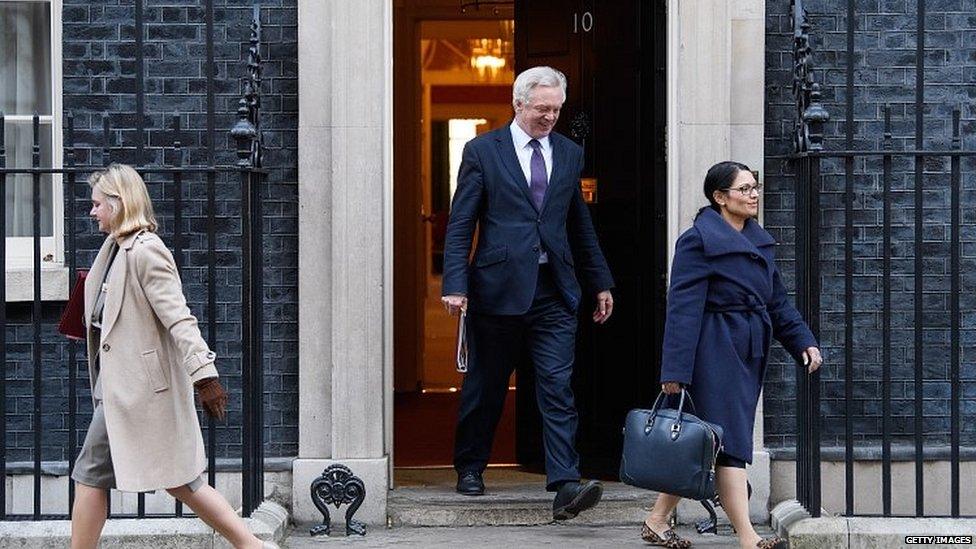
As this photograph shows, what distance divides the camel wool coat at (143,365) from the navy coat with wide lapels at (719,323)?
6.23 feet

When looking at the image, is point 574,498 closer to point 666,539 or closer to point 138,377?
point 666,539

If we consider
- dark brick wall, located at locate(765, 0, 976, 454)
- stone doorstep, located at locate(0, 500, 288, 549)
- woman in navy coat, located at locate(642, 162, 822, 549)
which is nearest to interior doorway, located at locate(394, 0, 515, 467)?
stone doorstep, located at locate(0, 500, 288, 549)

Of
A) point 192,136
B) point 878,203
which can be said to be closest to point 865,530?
point 878,203

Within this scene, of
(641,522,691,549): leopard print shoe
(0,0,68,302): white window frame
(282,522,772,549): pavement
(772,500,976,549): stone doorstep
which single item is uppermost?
(0,0,68,302): white window frame

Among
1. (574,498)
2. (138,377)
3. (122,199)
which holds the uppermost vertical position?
(122,199)

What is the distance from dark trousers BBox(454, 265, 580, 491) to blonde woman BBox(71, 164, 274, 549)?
5.23 feet

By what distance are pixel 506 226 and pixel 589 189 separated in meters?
1.16

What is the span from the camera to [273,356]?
27.3 ft

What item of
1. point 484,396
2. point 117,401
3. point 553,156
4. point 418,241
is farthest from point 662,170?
point 418,241

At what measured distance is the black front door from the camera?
8633 mm

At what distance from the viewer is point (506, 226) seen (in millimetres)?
7809

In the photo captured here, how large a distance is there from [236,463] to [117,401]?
1789mm

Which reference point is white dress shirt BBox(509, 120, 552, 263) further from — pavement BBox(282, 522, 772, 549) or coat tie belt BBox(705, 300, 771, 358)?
pavement BBox(282, 522, 772, 549)

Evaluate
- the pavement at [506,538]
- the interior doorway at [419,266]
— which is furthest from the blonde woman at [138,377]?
the interior doorway at [419,266]
